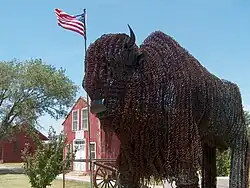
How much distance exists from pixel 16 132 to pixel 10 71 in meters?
5.27

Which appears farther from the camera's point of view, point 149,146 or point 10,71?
point 10,71

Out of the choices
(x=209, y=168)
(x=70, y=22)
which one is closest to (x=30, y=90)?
(x=70, y=22)

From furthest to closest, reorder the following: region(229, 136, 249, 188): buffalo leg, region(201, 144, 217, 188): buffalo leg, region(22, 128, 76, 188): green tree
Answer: region(22, 128, 76, 188): green tree, region(201, 144, 217, 188): buffalo leg, region(229, 136, 249, 188): buffalo leg

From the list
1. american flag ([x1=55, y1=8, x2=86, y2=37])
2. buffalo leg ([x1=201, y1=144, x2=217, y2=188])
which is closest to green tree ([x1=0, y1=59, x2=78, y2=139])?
american flag ([x1=55, y1=8, x2=86, y2=37])

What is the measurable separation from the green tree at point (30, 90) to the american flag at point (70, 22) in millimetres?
18535

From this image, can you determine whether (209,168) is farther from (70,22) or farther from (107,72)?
(70,22)

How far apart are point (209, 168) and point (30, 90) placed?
88.4 feet

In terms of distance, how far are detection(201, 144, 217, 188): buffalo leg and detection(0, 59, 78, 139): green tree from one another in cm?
2613

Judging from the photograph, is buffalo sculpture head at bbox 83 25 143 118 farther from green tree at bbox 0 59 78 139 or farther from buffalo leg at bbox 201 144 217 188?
green tree at bbox 0 59 78 139

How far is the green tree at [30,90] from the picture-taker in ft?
100

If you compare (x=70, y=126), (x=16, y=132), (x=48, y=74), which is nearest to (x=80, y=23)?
(x=70, y=126)

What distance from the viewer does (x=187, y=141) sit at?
404 centimetres

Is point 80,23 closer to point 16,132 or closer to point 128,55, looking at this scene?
point 128,55

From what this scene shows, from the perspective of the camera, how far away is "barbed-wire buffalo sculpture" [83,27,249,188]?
3877 mm
